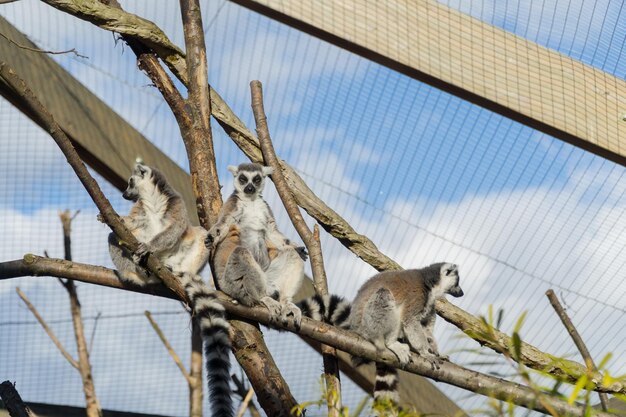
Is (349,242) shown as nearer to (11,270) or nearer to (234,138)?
(234,138)

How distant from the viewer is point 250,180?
16.6 ft

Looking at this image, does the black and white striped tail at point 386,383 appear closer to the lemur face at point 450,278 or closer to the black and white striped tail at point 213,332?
the lemur face at point 450,278

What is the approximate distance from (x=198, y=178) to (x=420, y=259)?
1.86m

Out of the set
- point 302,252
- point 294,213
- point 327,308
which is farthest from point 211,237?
point 327,308

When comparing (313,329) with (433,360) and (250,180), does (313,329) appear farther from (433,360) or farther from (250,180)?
(250,180)

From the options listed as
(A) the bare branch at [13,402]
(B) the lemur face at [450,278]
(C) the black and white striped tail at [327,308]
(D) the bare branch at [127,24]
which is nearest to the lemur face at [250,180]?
(D) the bare branch at [127,24]

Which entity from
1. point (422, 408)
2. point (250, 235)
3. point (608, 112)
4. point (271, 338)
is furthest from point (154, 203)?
point (608, 112)

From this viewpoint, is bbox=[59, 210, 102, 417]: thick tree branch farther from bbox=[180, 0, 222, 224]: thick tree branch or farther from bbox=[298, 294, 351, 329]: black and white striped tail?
bbox=[298, 294, 351, 329]: black and white striped tail

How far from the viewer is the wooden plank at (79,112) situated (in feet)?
15.1

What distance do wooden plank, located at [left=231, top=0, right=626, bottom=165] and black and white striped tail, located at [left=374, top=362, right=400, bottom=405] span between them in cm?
141

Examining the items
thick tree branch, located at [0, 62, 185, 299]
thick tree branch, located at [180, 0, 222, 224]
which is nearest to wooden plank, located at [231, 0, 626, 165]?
thick tree branch, located at [180, 0, 222, 224]

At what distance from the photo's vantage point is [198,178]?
424 cm

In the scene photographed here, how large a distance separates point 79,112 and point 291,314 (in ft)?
5.63

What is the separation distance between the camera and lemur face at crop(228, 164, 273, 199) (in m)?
5.05
